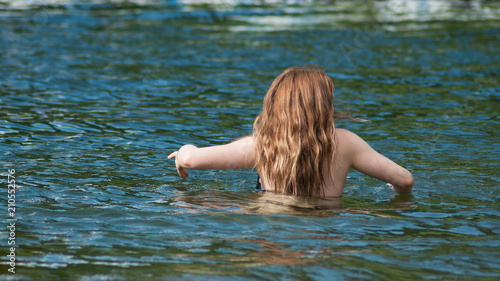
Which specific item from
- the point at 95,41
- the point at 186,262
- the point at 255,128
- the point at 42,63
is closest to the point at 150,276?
the point at 186,262

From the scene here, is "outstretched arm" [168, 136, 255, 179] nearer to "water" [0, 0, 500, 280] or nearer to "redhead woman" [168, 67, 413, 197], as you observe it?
"redhead woman" [168, 67, 413, 197]

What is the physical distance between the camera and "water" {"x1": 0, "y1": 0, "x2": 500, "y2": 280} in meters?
4.20

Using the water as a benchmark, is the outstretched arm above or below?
above

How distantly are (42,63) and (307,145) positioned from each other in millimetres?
9496

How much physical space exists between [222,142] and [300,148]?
355 centimetres

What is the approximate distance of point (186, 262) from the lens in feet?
13.5

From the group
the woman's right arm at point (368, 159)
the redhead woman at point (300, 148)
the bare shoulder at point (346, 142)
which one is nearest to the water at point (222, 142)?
the redhead woman at point (300, 148)

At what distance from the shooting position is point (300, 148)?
4.73m

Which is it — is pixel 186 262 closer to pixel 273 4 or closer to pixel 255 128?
pixel 255 128

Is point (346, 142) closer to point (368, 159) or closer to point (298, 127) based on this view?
point (368, 159)

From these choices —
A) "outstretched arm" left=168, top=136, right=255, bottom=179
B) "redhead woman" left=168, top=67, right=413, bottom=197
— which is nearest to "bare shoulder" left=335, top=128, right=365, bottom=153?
"redhead woman" left=168, top=67, right=413, bottom=197

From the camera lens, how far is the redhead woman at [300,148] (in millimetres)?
4684

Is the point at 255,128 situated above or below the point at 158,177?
above

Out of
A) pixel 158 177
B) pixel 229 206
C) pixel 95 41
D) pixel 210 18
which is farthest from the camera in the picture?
pixel 210 18
